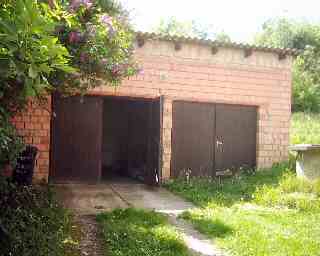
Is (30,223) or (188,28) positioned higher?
(188,28)

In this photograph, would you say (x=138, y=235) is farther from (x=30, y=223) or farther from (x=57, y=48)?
(x=57, y=48)

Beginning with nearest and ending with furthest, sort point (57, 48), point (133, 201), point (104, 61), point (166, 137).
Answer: point (57, 48) < point (104, 61) < point (133, 201) < point (166, 137)

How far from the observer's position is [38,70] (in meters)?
2.36

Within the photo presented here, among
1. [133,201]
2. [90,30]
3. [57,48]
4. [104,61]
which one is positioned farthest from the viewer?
[133,201]

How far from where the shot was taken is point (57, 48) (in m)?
2.37

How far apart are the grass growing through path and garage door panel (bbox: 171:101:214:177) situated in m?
0.70

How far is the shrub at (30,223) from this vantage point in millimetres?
4508

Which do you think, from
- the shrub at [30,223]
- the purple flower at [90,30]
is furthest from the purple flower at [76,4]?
the shrub at [30,223]

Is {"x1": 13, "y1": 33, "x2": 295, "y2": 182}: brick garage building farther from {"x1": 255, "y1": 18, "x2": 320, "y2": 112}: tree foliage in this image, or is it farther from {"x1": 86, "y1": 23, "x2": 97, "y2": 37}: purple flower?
{"x1": 255, "y1": 18, "x2": 320, "y2": 112}: tree foliage

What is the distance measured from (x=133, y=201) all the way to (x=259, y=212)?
7.59 feet

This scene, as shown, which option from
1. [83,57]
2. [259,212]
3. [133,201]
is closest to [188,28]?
[133,201]

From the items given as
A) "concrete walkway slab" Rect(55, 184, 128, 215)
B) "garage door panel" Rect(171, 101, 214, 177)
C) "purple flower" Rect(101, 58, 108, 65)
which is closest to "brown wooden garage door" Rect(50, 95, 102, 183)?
"concrete walkway slab" Rect(55, 184, 128, 215)

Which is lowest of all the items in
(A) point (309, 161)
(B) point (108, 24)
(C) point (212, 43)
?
(A) point (309, 161)

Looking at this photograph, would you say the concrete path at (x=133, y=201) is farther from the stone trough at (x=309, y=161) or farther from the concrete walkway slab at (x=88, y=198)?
the stone trough at (x=309, y=161)
